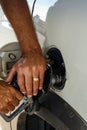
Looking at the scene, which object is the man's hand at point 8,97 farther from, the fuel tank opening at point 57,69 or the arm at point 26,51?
the fuel tank opening at point 57,69

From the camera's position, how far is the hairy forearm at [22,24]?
698 mm

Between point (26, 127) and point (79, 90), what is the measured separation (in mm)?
326

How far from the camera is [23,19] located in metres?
0.71

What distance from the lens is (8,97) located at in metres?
0.67

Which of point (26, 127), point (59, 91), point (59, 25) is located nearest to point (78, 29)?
point (59, 25)

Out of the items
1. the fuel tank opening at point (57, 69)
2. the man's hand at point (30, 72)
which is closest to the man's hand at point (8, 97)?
the man's hand at point (30, 72)

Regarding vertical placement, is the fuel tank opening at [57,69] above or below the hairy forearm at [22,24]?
below

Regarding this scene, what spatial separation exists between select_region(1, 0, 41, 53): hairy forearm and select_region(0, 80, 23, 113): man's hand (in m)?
0.10

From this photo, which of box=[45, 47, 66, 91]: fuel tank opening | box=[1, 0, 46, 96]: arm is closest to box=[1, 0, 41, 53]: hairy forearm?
box=[1, 0, 46, 96]: arm

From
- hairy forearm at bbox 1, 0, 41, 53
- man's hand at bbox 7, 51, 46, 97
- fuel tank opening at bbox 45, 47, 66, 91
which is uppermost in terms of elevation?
hairy forearm at bbox 1, 0, 41, 53

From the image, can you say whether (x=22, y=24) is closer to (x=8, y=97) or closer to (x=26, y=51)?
(x=26, y=51)

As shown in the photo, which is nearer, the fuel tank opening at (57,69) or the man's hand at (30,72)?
the man's hand at (30,72)

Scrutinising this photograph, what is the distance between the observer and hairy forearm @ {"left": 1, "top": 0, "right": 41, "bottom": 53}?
70 cm

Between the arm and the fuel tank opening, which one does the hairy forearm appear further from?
the fuel tank opening
